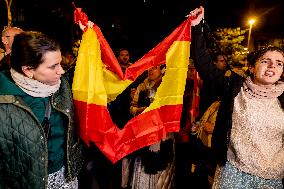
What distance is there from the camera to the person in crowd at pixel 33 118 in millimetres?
2494

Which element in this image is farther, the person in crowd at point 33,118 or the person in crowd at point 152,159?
the person in crowd at point 152,159

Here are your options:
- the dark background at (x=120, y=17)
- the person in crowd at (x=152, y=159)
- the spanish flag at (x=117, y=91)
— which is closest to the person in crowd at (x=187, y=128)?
the person in crowd at (x=152, y=159)

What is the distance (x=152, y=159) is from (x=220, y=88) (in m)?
1.87

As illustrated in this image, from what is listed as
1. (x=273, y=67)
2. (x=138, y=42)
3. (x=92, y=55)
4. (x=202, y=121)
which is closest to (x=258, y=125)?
(x=273, y=67)

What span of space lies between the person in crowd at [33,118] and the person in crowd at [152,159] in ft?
6.81

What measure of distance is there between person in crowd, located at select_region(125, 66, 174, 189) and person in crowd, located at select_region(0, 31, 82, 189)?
2.08 metres

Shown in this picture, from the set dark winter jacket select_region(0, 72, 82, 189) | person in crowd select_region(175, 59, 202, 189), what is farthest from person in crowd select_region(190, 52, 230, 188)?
dark winter jacket select_region(0, 72, 82, 189)

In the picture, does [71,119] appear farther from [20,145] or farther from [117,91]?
[117,91]

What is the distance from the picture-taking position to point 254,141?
2984mm

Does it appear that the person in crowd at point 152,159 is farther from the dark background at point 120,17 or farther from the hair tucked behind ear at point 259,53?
the dark background at point 120,17

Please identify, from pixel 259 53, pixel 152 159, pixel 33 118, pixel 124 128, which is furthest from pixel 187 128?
pixel 33 118

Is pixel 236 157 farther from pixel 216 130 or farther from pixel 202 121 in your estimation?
pixel 202 121

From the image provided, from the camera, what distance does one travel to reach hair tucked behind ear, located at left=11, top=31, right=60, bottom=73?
254 centimetres

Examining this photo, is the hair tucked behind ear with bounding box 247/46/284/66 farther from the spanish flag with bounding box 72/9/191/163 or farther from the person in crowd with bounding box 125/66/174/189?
the person in crowd with bounding box 125/66/174/189
